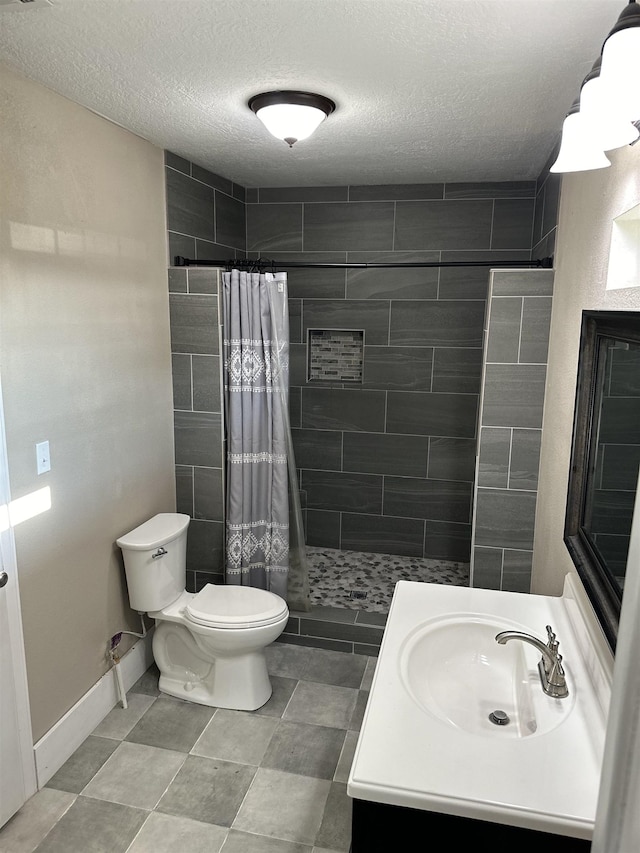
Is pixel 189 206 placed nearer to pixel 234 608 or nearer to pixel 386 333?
pixel 386 333

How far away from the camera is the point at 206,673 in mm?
2898

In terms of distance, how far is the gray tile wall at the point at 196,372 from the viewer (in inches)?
123

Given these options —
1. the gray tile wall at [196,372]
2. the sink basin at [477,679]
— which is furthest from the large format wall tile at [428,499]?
the sink basin at [477,679]

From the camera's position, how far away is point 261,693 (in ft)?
9.32

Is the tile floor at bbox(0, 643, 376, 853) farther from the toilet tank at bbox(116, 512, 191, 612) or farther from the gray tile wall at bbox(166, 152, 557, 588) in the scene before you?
the gray tile wall at bbox(166, 152, 557, 588)

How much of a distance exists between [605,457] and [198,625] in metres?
1.86

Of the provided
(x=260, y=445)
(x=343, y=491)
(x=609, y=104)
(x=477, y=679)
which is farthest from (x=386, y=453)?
(x=609, y=104)

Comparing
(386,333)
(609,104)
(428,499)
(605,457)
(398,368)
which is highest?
(609,104)

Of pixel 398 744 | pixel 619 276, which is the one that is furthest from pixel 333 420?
pixel 398 744

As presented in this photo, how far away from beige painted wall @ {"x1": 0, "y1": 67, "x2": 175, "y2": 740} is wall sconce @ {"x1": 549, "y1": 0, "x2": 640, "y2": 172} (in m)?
1.74

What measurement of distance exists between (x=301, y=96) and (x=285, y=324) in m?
1.17

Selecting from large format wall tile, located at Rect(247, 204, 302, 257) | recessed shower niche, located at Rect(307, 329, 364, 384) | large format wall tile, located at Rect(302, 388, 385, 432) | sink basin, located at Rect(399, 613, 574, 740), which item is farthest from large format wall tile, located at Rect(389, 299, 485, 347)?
sink basin, located at Rect(399, 613, 574, 740)

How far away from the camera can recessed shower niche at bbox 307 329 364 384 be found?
3.99 metres

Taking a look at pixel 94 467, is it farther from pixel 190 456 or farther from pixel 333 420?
pixel 333 420
